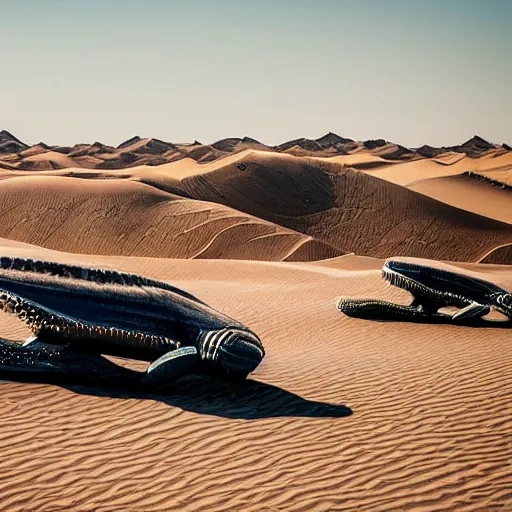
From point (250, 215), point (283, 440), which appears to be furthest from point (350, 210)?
point (283, 440)

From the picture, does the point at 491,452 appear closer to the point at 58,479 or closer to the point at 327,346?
the point at 58,479

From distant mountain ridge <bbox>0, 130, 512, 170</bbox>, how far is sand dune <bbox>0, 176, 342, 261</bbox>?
31168 millimetres

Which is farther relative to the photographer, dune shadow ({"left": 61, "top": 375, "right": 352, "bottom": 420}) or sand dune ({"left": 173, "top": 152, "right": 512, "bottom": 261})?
sand dune ({"left": 173, "top": 152, "right": 512, "bottom": 261})

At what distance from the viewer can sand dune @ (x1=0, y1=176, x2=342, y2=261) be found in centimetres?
3175

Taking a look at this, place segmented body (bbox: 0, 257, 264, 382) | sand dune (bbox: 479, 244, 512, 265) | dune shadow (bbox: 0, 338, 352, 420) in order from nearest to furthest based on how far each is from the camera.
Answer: segmented body (bbox: 0, 257, 264, 382) → dune shadow (bbox: 0, 338, 352, 420) → sand dune (bbox: 479, 244, 512, 265)

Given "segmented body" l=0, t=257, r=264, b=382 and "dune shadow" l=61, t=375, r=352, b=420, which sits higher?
A: "segmented body" l=0, t=257, r=264, b=382

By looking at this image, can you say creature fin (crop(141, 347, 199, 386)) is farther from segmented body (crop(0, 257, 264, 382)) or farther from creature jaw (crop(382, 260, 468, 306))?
creature jaw (crop(382, 260, 468, 306))

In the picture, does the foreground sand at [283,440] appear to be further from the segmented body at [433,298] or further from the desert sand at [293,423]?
the segmented body at [433,298]

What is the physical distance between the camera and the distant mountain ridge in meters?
84.1

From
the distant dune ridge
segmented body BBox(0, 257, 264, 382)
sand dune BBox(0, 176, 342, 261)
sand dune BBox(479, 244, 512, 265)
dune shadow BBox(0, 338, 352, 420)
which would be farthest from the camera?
sand dune BBox(479, 244, 512, 265)

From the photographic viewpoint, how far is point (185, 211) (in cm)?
3434

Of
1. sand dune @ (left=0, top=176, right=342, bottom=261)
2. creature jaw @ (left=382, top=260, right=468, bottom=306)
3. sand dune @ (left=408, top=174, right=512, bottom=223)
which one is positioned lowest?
sand dune @ (left=0, top=176, right=342, bottom=261)

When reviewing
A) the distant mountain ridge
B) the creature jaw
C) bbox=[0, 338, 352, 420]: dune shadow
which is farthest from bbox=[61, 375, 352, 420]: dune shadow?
the distant mountain ridge

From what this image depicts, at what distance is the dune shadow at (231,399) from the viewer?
723 centimetres
